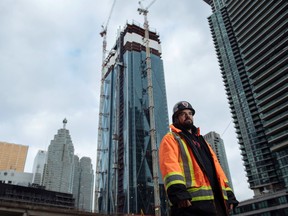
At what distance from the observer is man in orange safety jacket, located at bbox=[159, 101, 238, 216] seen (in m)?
3.88

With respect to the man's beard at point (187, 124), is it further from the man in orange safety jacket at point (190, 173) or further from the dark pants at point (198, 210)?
the dark pants at point (198, 210)

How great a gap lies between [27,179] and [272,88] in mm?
111487

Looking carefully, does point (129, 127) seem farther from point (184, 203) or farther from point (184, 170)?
point (184, 203)

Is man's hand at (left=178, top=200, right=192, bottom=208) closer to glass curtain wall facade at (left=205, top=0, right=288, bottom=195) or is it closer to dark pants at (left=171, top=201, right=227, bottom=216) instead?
dark pants at (left=171, top=201, right=227, bottom=216)

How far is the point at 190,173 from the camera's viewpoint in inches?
169

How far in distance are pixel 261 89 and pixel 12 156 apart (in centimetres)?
16642

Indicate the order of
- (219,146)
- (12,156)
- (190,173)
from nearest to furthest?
(190,173), (219,146), (12,156)

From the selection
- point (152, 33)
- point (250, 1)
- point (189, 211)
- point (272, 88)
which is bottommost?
point (189, 211)

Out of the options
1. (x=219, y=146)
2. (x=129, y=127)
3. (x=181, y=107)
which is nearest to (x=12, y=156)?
(x=129, y=127)

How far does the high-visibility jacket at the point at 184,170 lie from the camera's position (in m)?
4.02

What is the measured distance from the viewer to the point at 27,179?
124500mm

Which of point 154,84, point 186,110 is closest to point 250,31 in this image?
point 154,84

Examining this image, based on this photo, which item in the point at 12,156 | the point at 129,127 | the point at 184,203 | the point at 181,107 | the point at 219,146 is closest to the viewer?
the point at 184,203

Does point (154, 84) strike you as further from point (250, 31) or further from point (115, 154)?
point (250, 31)
